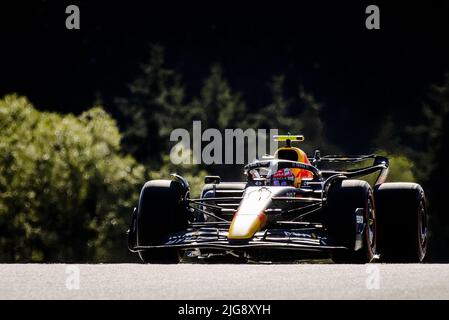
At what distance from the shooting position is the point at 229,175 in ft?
328

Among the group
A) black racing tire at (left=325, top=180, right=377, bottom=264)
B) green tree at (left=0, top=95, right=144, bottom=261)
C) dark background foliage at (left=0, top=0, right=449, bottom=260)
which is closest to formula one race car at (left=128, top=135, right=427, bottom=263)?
black racing tire at (left=325, top=180, right=377, bottom=264)

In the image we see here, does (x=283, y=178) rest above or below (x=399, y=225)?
above

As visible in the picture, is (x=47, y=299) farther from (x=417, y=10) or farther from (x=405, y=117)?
(x=417, y=10)

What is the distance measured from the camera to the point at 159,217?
14.3 m

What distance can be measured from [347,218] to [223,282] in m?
2.77

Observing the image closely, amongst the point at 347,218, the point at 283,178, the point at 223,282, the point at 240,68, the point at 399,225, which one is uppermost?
the point at 240,68

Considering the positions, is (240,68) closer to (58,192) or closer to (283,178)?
(58,192)

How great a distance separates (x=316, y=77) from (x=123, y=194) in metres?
68.0

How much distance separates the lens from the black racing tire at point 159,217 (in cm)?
1429

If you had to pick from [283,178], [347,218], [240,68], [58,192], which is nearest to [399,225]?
[347,218]

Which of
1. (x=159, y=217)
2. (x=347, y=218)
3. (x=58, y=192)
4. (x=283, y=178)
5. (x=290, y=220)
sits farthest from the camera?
(x=58, y=192)

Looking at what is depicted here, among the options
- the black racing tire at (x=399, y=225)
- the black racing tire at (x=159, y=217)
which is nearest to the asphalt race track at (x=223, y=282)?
the black racing tire at (x=159, y=217)

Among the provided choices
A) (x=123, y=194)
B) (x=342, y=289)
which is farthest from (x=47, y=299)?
(x=123, y=194)

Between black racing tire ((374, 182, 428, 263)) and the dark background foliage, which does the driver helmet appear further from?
the dark background foliage
